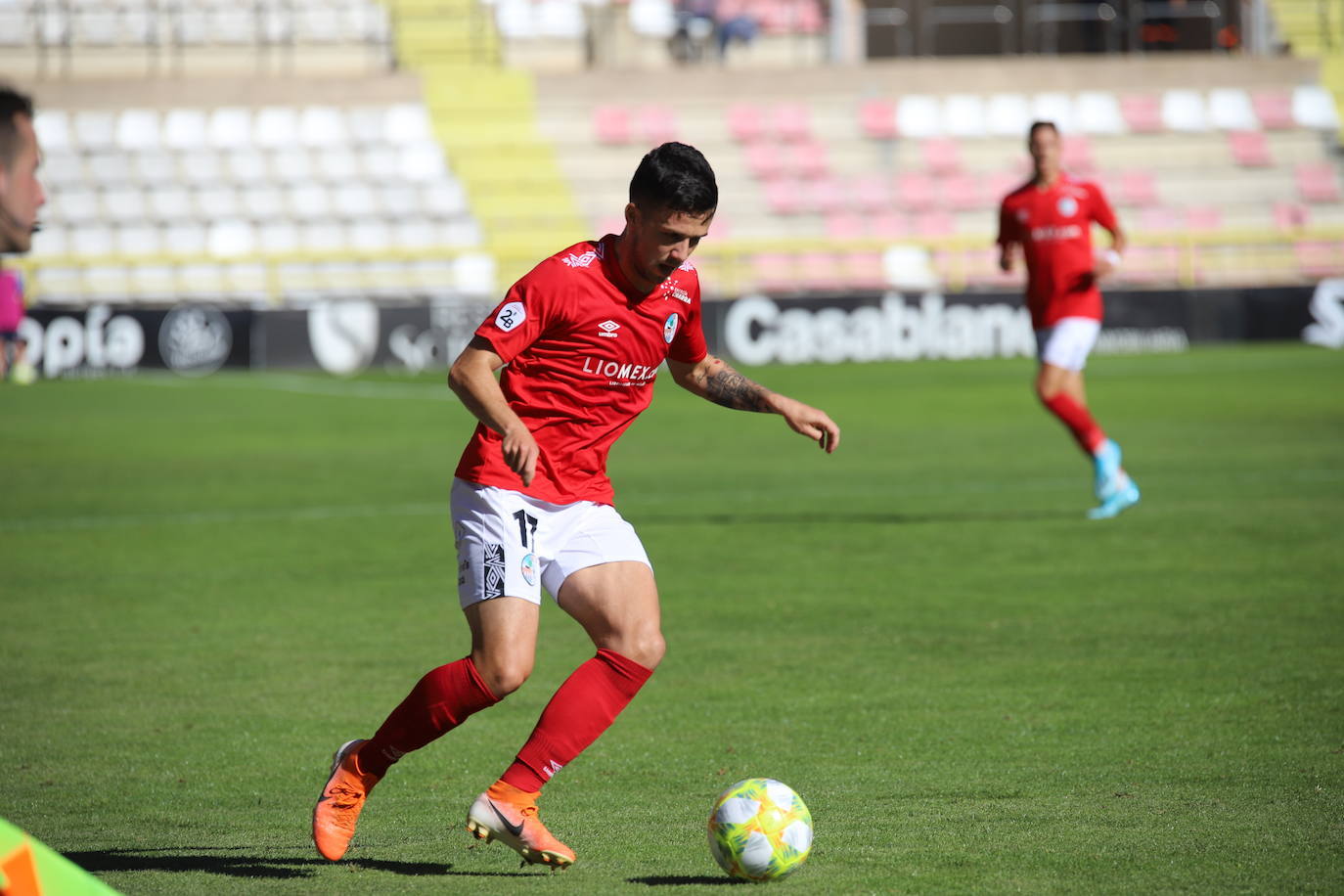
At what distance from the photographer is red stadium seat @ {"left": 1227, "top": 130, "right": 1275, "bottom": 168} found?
34.4m

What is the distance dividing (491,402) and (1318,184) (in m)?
32.5

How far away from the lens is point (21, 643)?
313 inches

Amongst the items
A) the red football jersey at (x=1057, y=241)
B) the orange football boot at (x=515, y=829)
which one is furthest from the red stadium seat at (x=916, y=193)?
the orange football boot at (x=515, y=829)

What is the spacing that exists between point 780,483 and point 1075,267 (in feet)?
9.75

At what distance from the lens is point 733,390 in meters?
5.31

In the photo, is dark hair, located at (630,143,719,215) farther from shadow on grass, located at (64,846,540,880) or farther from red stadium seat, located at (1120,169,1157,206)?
red stadium seat, located at (1120,169,1157,206)

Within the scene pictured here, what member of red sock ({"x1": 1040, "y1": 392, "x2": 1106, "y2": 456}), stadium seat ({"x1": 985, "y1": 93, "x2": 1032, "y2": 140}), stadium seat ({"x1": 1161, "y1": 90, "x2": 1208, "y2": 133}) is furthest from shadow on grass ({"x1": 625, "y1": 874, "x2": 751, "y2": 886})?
stadium seat ({"x1": 1161, "y1": 90, "x2": 1208, "y2": 133})

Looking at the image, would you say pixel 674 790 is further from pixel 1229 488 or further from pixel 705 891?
pixel 1229 488

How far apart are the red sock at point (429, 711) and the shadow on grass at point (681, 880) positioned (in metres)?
0.62

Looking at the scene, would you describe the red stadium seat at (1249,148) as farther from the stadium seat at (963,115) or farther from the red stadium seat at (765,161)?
the red stadium seat at (765,161)

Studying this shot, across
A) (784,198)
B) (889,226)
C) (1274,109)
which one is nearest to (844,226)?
(889,226)

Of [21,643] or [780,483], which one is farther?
[780,483]

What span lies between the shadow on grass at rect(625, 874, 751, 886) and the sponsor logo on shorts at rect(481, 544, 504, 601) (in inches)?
32.8

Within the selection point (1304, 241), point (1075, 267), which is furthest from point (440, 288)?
point (1075, 267)
